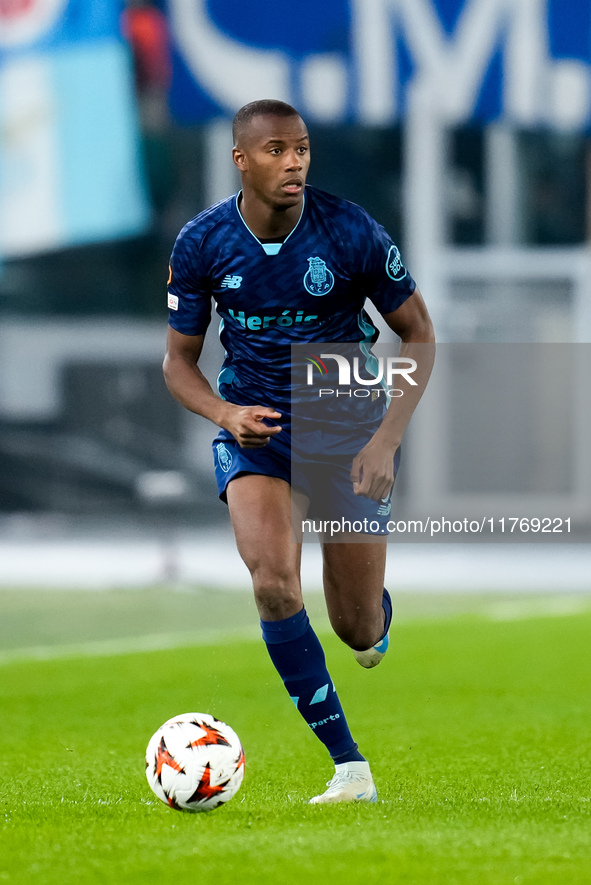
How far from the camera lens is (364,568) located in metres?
5.01

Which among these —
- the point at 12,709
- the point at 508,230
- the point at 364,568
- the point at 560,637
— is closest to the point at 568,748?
the point at 364,568

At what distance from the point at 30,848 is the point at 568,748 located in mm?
2700

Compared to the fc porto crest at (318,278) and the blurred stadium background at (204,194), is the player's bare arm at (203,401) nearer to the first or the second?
the fc porto crest at (318,278)

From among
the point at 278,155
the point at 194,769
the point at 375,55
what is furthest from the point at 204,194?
the point at 194,769

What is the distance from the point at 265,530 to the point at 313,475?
1.43 ft

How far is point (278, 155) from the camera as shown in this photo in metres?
4.56

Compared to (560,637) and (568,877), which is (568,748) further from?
(560,637)

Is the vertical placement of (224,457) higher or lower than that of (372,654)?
higher

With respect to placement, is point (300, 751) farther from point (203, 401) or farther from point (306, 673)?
point (203, 401)

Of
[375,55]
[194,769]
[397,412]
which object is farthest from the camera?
[375,55]

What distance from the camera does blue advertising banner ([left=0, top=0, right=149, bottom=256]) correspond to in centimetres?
1670

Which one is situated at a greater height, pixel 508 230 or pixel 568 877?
pixel 508 230

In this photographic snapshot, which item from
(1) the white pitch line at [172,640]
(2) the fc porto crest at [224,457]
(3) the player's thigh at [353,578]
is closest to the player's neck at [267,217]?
(2) the fc porto crest at [224,457]

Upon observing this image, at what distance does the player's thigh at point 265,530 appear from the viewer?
14.8ft
